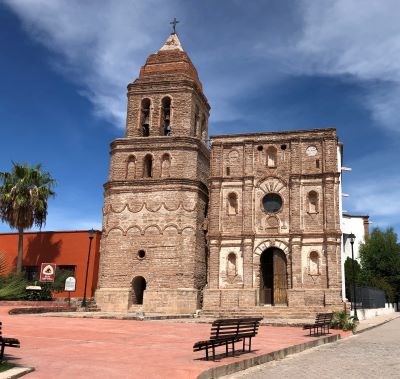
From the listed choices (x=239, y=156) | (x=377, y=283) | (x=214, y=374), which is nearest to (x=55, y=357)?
(x=214, y=374)

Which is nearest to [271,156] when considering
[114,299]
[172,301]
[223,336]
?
[172,301]

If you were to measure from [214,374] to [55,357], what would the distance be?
313 centimetres

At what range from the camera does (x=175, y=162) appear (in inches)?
1210

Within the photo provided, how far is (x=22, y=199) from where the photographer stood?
30.5m

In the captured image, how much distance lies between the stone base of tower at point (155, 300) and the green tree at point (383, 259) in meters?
26.5

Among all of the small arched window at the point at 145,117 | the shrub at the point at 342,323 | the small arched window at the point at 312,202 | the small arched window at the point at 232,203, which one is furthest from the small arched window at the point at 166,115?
the shrub at the point at 342,323

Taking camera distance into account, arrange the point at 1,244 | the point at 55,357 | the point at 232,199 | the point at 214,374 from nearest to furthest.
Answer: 1. the point at 214,374
2. the point at 55,357
3. the point at 232,199
4. the point at 1,244

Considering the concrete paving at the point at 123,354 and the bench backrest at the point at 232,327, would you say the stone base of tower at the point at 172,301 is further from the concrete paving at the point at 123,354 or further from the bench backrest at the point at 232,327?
the bench backrest at the point at 232,327

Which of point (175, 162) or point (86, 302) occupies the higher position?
point (175, 162)

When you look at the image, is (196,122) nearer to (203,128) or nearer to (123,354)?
(203,128)

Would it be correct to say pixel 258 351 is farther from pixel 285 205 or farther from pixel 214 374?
pixel 285 205

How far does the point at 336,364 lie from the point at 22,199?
24868 mm

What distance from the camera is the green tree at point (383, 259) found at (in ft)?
165

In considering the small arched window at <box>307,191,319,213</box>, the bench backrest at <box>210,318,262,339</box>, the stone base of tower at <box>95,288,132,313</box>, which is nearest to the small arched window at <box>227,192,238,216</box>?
→ the small arched window at <box>307,191,319,213</box>
